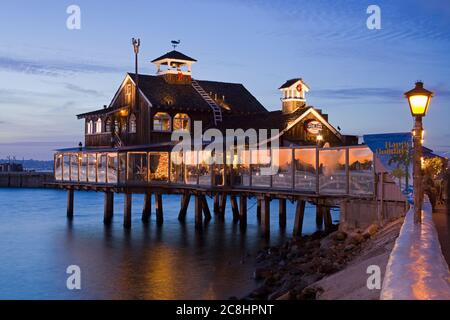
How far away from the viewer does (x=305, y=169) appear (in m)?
26.5

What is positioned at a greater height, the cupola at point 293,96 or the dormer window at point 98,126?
the cupola at point 293,96

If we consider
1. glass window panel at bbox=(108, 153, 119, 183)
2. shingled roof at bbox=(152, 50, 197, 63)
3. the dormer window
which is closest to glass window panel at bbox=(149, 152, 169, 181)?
glass window panel at bbox=(108, 153, 119, 183)

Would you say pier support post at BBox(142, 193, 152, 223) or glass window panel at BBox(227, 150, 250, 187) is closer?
glass window panel at BBox(227, 150, 250, 187)

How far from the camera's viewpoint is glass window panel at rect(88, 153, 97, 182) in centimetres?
4072

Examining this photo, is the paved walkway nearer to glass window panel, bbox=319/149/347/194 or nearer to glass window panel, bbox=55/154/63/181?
glass window panel, bbox=319/149/347/194

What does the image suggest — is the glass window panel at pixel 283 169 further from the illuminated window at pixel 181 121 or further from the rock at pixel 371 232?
the illuminated window at pixel 181 121

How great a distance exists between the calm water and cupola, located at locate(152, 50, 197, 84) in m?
11.6

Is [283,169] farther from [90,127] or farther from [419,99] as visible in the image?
[90,127]

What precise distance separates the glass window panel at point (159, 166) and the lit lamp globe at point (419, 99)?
26.0 metres

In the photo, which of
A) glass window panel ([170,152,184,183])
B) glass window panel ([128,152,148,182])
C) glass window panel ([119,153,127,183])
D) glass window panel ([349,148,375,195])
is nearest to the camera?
glass window panel ([349,148,375,195])

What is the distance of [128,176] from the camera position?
38.1 m

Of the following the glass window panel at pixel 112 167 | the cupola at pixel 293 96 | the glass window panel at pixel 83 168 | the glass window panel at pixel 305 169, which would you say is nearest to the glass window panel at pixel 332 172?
the glass window panel at pixel 305 169

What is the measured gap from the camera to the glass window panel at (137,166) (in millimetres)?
38031
